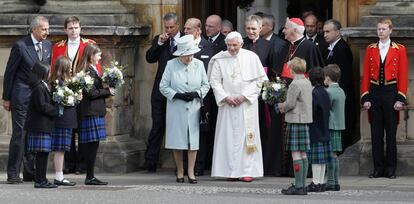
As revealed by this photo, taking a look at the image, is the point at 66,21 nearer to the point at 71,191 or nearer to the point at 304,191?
the point at 71,191

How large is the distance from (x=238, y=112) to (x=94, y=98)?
179cm

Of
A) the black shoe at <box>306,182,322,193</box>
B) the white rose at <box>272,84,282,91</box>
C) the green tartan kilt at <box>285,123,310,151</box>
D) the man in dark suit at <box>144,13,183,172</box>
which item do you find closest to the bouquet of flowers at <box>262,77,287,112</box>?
the white rose at <box>272,84,282,91</box>

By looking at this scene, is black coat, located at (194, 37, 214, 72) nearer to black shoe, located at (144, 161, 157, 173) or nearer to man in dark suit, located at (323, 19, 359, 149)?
man in dark suit, located at (323, 19, 359, 149)

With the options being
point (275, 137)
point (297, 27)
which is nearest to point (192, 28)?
point (297, 27)

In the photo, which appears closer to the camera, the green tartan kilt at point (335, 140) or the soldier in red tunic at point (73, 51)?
the green tartan kilt at point (335, 140)

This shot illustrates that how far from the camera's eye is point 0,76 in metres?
19.7

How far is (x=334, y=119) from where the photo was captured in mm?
16547

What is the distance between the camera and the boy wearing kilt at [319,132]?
16.2 meters

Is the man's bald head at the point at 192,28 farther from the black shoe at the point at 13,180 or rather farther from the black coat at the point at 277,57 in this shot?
the black shoe at the point at 13,180

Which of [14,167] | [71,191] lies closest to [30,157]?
[14,167]

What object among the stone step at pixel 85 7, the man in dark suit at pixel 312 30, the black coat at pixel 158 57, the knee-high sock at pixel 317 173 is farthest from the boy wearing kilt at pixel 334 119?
the stone step at pixel 85 7

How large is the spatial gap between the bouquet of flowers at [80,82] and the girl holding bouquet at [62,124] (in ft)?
0.24

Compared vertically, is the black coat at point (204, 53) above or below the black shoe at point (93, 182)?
above

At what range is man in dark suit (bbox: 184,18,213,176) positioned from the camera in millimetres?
18500
